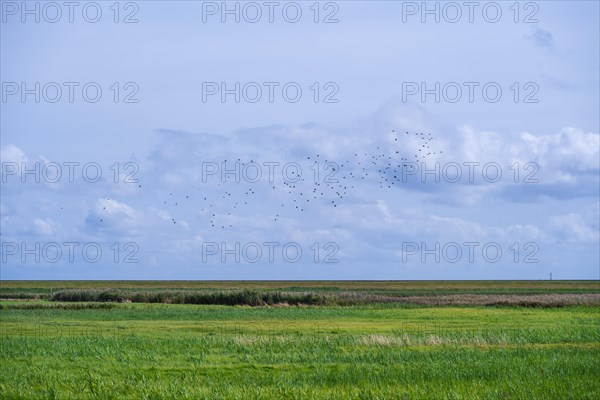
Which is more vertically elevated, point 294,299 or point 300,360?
point 300,360

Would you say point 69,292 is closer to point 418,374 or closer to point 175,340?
point 175,340

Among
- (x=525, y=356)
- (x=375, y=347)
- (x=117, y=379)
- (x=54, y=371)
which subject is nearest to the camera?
(x=117, y=379)

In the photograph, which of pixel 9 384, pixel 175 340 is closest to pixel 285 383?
pixel 9 384

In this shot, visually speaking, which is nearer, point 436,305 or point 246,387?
point 246,387

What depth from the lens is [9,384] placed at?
84.5ft

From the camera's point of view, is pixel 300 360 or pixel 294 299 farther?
pixel 294 299

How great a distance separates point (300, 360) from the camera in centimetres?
3184

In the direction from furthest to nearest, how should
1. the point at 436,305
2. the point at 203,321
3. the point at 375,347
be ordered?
the point at 436,305
the point at 203,321
the point at 375,347

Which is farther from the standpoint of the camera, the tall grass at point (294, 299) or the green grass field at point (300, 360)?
the tall grass at point (294, 299)

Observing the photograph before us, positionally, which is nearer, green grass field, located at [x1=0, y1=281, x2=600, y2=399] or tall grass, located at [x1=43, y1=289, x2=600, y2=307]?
green grass field, located at [x1=0, y1=281, x2=600, y2=399]

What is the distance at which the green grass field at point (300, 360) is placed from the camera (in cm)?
2392

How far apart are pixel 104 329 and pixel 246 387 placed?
2484 centimetres

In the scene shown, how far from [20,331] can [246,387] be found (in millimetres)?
26580

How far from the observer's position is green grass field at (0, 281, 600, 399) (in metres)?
23.9
